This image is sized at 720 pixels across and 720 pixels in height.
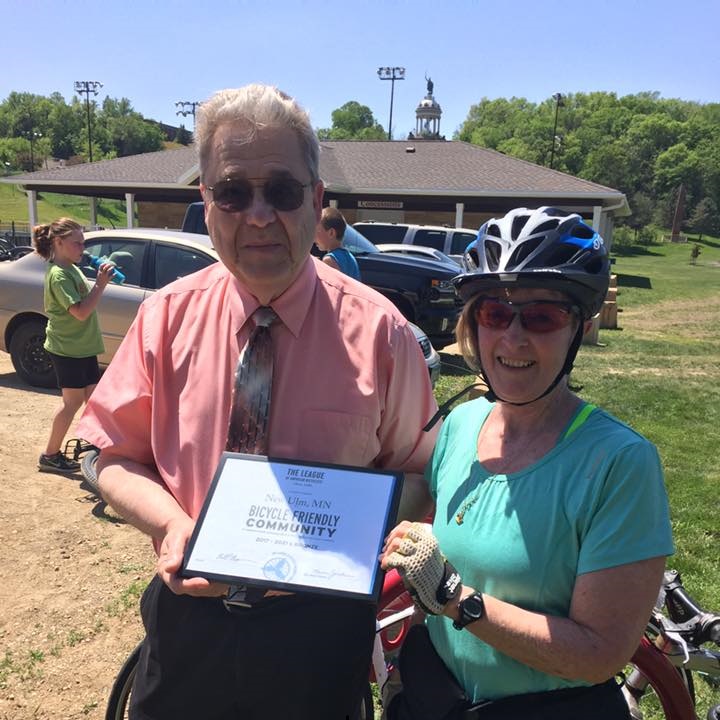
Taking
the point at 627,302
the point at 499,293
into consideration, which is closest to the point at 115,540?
the point at 499,293

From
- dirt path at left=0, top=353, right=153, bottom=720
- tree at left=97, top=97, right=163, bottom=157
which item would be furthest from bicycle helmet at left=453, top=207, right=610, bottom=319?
tree at left=97, top=97, right=163, bottom=157

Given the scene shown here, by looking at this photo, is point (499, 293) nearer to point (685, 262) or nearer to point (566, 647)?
point (566, 647)

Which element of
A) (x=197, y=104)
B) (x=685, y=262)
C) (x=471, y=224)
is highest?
(x=197, y=104)

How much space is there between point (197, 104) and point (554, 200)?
24.3 meters

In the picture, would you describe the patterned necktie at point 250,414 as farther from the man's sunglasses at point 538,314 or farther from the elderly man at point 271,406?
the man's sunglasses at point 538,314

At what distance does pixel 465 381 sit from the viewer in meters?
8.71

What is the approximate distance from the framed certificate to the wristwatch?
180mm

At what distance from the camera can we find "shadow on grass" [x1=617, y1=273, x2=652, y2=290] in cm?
2713

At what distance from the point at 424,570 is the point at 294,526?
0.34 metres

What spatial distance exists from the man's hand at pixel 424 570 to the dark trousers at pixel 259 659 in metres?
0.36

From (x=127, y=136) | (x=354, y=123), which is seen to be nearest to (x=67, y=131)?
(x=127, y=136)

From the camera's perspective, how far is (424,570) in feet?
4.34

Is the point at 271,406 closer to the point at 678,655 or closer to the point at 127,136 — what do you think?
the point at 678,655

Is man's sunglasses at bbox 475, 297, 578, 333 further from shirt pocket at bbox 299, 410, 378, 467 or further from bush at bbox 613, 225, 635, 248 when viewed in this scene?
bush at bbox 613, 225, 635, 248
